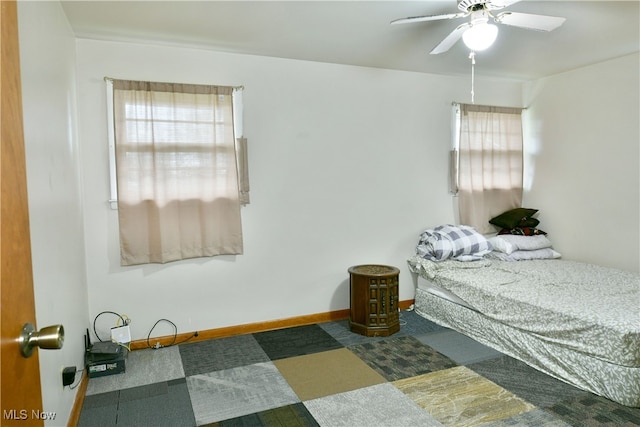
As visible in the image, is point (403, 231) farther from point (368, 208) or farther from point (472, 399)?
point (472, 399)

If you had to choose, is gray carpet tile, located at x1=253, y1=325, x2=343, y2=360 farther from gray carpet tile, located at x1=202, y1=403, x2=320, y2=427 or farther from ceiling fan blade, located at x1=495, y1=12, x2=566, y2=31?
ceiling fan blade, located at x1=495, y1=12, x2=566, y2=31

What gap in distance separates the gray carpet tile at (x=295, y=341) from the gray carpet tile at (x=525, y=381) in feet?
3.66

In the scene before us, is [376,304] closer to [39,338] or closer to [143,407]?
[143,407]

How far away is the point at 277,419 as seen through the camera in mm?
2279

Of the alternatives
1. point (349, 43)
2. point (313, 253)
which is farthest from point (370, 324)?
point (349, 43)

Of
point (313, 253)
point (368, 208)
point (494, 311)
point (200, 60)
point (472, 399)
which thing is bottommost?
point (472, 399)

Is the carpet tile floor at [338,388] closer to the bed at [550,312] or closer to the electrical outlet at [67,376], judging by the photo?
the bed at [550,312]

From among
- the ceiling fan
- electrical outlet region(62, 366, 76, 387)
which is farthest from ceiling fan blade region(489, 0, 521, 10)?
electrical outlet region(62, 366, 76, 387)

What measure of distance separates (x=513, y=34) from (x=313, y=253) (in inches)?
95.0

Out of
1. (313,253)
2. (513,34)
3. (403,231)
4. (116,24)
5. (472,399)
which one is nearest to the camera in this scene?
(472,399)

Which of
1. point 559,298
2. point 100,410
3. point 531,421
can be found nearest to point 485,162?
point 559,298

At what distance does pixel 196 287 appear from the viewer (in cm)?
346

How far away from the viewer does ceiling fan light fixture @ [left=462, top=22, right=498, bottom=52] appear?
7.52 ft

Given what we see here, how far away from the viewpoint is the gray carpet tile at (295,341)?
10.5ft
